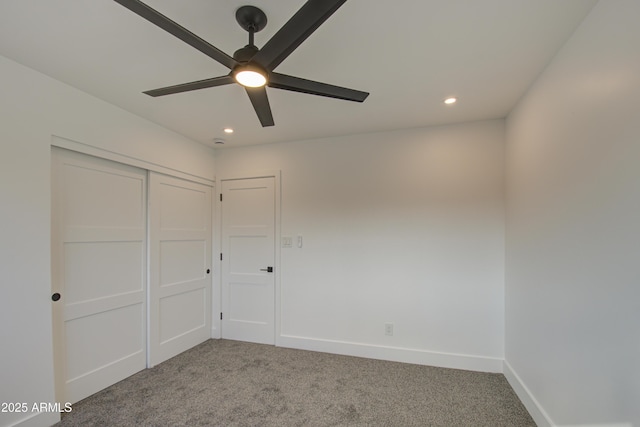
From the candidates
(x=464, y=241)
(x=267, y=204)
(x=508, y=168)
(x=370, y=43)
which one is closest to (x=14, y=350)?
(x=267, y=204)

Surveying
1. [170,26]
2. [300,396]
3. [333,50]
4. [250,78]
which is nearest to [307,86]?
[250,78]

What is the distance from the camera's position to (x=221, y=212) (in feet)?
12.6

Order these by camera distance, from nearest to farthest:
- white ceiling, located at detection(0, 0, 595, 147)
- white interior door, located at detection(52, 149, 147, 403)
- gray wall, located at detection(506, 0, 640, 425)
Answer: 1. gray wall, located at detection(506, 0, 640, 425)
2. white ceiling, located at detection(0, 0, 595, 147)
3. white interior door, located at detection(52, 149, 147, 403)

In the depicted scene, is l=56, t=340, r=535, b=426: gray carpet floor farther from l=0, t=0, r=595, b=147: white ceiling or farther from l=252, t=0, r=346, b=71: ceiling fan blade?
l=0, t=0, r=595, b=147: white ceiling

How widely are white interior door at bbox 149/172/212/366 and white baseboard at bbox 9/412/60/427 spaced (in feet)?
2.97

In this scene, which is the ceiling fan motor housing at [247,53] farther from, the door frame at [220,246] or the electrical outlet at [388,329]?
the electrical outlet at [388,329]

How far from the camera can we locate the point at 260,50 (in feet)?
4.17

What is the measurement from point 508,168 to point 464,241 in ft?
2.67

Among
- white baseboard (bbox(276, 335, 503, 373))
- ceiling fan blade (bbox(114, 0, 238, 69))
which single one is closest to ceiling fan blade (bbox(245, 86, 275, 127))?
ceiling fan blade (bbox(114, 0, 238, 69))

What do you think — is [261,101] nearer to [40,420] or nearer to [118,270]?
[118,270]

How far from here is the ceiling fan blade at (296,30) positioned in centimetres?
103

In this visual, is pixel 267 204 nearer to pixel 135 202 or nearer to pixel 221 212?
pixel 221 212

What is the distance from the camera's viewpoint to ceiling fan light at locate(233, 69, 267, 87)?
4.58ft

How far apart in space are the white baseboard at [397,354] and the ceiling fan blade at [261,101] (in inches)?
102
